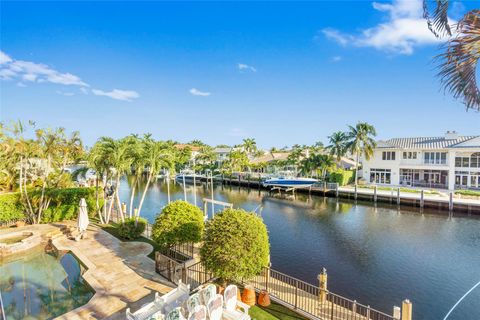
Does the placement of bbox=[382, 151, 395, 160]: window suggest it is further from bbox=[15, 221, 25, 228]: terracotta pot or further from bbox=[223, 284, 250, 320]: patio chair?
bbox=[15, 221, 25, 228]: terracotta pot

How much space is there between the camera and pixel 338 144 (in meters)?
49.2

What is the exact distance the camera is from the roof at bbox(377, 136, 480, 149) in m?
41.6

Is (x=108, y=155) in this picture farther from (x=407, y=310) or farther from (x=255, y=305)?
(x=407, y=310)

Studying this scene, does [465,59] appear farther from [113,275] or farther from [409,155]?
[409,155]

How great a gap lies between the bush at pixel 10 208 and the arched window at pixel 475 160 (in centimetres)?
5501

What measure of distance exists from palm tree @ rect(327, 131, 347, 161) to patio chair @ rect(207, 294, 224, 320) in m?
44.4

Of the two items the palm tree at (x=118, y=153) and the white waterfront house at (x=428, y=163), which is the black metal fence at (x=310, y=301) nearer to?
the palm tree at (x=118, y=153)

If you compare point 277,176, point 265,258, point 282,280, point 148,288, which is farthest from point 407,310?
point 277,176

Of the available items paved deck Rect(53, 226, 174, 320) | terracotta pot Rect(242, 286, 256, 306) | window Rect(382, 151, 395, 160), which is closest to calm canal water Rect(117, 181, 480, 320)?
terracotta pot Rect(242, 286, 256, 306)

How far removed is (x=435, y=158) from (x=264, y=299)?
45091 mm

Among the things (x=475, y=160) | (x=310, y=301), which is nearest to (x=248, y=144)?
(x=475, y=160)

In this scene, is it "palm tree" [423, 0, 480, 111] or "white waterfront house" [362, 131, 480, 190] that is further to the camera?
"white waterfront house" [362, 131, 480, 190]

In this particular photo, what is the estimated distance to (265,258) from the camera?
1030 centimetres

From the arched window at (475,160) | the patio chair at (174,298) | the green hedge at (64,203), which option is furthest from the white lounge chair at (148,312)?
the arched window at (475,160)
